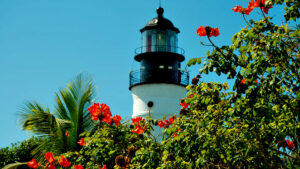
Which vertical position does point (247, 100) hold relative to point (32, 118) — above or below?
below

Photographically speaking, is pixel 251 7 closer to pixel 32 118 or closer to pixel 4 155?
pixel 32 118

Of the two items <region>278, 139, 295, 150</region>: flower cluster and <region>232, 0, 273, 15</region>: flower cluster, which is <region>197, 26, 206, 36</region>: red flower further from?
<region>278, 139, 295, 150</region>: flower cluster

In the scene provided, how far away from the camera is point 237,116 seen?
4.83m

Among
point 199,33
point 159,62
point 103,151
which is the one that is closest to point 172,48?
point 159,62

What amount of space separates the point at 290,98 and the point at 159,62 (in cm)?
1465

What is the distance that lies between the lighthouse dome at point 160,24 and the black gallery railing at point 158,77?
2.16 meters

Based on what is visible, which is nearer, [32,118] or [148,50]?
[32,118]

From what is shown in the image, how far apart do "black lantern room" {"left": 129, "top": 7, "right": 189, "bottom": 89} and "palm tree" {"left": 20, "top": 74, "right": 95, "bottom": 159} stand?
24.8 feet

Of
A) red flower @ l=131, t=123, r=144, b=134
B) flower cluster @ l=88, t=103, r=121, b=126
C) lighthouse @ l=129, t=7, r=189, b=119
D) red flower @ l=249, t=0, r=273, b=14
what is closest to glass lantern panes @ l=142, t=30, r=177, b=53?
lighthouse @ l=129, t=7, r=189, b=119

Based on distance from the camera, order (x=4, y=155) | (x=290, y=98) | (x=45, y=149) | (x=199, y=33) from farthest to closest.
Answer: (x=4, y=155) → (x=45, y=149) → (x=290, y=98) → (x=199, y=33)

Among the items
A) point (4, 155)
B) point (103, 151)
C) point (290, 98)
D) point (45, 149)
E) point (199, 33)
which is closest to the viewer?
point (199, 33)

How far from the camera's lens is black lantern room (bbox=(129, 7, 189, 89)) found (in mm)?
19875

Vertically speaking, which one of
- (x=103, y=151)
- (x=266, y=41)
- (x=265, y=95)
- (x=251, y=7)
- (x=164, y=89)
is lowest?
(x=103, y=151)

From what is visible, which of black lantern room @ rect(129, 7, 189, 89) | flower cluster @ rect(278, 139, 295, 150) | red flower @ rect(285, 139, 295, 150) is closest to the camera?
flower cluster @ rect(278, 139, 295, 150)
